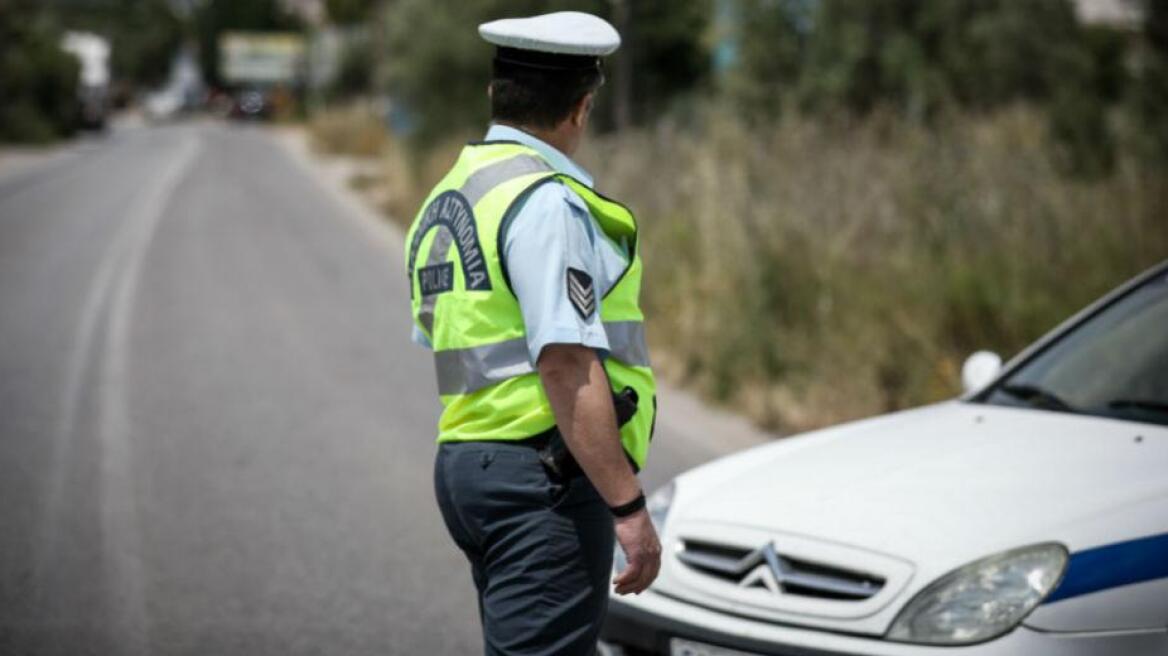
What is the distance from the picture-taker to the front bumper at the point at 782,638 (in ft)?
12.0

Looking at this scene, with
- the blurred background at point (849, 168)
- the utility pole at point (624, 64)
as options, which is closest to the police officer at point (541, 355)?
the blurred background at point (849, 168)

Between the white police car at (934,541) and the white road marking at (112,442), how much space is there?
1.98 metres

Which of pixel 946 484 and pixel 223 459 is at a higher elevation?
pixel 946 484

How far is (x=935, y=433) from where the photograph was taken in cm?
472

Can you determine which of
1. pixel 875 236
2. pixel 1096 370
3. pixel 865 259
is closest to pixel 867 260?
pixel 865 259

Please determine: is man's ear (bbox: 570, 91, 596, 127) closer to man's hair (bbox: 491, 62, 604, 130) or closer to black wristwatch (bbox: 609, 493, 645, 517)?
man's hair (bbox: 491, 62, 604, 130)

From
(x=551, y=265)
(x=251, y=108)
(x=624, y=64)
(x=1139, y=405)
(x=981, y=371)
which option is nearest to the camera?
(x=551, y=265)

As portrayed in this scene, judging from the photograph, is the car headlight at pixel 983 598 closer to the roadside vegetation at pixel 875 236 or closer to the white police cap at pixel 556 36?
the white police cap at pixel 556 36

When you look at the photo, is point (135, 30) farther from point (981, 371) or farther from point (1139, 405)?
point (1139, 405)

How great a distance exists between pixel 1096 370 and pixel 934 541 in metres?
1.41

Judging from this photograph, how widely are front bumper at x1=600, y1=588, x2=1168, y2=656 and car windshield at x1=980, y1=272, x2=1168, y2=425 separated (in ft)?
3.84

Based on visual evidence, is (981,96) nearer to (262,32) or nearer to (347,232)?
(347,232)

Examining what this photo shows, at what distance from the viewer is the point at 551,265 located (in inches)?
115

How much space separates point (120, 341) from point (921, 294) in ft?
20.3
